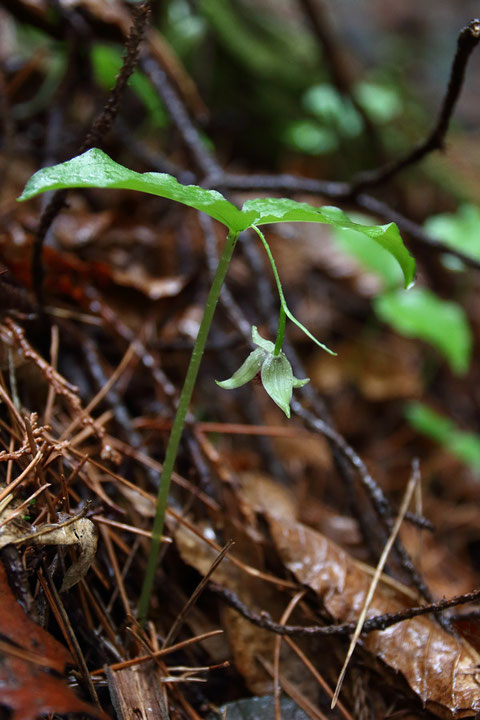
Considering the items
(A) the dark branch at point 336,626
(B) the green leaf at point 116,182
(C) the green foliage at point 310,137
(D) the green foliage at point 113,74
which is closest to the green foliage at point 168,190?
(B) the green leaf at point 116,182

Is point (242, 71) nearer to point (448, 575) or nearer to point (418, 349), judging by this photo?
point (418, 349)

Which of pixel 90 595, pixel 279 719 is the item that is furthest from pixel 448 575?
pixel 90 595

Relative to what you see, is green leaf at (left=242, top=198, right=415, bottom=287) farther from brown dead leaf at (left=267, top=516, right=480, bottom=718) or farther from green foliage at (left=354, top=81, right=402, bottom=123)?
green foliage at (left=354, top=81, right=402, bottom=123)

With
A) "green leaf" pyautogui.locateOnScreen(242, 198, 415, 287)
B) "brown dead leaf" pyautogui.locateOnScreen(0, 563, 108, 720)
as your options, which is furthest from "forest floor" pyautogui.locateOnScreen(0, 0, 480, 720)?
"green leaf" pyautogui.locateOnScreen(242, 198, 415, 287)

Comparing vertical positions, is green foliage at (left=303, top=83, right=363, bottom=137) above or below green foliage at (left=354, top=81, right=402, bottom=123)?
below

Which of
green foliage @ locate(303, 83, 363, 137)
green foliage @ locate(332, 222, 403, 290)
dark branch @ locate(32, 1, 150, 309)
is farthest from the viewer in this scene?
green foliage @ locate(303, 83, 363, 137)
